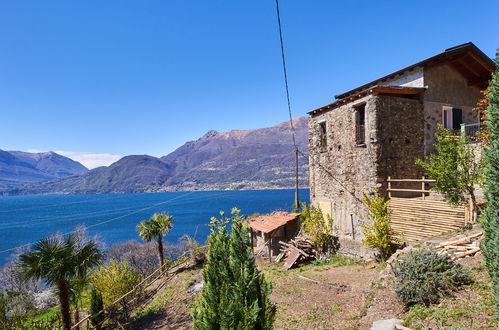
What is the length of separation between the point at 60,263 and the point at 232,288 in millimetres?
11230

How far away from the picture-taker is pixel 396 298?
9.17 metres

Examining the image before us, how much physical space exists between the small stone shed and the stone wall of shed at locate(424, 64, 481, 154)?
43.0ft

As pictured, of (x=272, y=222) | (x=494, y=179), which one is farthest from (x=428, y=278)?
(x=272, y=222)

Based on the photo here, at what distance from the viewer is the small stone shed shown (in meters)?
24.7

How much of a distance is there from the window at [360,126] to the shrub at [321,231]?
20.8ft

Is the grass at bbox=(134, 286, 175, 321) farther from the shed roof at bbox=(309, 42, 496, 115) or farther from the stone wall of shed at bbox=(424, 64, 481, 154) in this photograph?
the stone wall of shed at bbox=(424, 64, 481, 154)

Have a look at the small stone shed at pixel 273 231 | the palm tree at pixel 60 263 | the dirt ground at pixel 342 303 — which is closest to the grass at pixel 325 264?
the dirt ground at pixel 342 303

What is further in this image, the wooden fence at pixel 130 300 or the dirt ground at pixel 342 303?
the wooden fence at pixel 130 300

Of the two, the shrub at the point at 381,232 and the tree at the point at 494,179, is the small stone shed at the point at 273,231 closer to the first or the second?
the shrub at the point at 381,232

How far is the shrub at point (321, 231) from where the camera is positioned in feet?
66.1

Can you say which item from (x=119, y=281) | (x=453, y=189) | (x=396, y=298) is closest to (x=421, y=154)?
(x=453, y=189)

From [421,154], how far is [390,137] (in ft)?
9.21

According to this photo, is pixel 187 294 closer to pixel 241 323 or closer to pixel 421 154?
pixel 241 323

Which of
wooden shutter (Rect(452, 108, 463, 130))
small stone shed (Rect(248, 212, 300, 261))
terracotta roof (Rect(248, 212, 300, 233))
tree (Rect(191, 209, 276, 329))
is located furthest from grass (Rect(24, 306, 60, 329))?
wooden shutter (Rect(452, 108, 463, 130))
